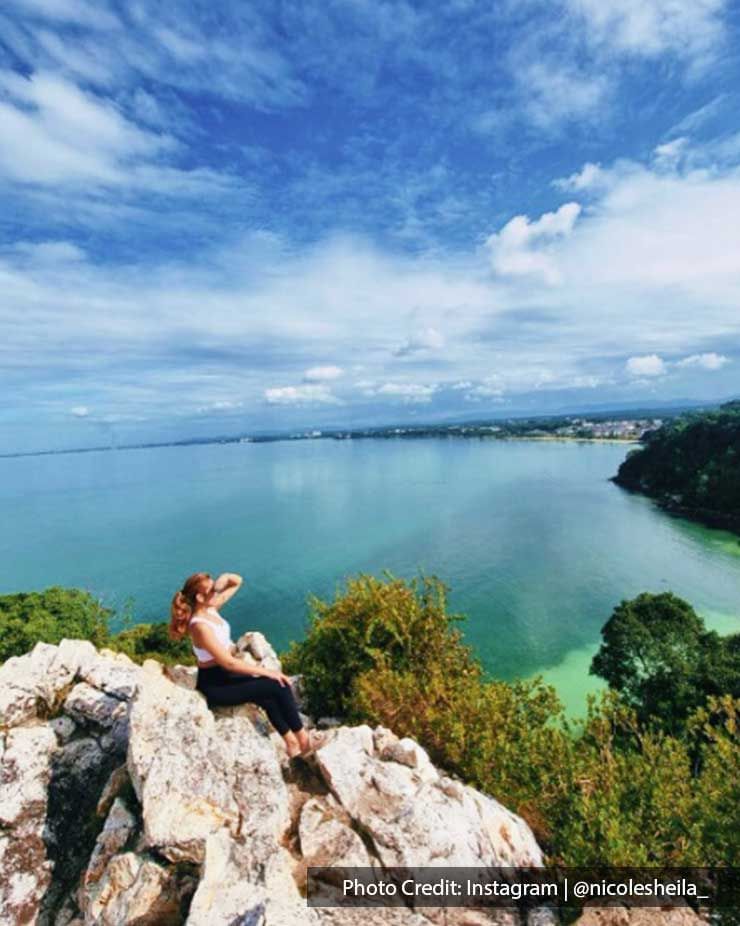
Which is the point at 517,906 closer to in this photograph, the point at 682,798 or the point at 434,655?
the point at 682,798

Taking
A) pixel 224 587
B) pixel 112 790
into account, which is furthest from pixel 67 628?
pixel 224 587

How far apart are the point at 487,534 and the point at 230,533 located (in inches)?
1690

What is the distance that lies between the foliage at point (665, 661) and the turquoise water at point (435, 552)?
16.8ft

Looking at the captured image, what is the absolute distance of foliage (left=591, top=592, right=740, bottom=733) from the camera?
22.6m

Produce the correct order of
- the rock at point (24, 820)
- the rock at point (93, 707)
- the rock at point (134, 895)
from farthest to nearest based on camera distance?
the rock at point (93, 707) < the rock at point (24, 820) < the rock at point (134, 895)

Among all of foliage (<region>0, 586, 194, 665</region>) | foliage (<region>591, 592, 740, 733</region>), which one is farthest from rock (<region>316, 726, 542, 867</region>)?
foliage (<region>0, 586, 194, 665</region>)

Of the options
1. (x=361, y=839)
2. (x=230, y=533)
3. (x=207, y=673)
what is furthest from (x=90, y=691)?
(x=230, y=533)

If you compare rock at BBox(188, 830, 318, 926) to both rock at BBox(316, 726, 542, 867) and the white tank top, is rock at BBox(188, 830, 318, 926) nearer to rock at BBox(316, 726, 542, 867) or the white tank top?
rock at BBox(316, 726, 542, 867)

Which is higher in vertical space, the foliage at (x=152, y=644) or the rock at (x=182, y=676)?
the rock at (x=182, y=676)

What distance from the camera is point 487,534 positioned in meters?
73.6

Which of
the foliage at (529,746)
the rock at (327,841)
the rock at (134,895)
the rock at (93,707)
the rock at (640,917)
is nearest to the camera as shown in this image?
the rock at (134,895)

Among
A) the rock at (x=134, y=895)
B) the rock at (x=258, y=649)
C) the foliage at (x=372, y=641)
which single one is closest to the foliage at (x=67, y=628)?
the rock at (x=258, y=649)
